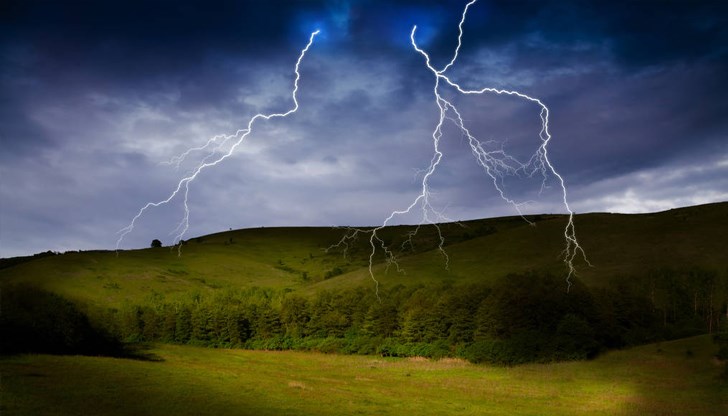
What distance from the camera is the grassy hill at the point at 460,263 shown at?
121 meters

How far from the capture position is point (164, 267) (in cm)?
Answer: 16488

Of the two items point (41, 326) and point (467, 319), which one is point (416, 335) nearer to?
point (467, 319)

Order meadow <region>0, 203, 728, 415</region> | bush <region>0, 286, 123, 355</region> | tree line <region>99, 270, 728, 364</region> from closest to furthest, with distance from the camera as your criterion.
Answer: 1. meadow <region>0, 203, 728, 415</region>
2. bush <region>0, 286, 123, 355</region>
3. tree line <region>99, 270, 728, 364</region>

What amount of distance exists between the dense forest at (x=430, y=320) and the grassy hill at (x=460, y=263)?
50.1 feet

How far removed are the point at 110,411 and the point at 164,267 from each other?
143 meters

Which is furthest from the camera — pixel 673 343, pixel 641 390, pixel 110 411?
pixel 673 343

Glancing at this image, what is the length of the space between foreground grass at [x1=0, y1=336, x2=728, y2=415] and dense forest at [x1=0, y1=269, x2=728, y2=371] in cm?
468

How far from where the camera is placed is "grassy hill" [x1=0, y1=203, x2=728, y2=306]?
12106 cm

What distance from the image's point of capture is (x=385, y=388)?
46.0 m

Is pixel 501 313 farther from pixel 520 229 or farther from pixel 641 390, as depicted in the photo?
pixel 520 229

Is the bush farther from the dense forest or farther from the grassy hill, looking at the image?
the grassy hill

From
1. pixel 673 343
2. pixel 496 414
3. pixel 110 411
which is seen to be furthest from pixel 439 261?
pixel 110 411

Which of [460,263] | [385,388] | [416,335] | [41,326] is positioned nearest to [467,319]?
[416,335]

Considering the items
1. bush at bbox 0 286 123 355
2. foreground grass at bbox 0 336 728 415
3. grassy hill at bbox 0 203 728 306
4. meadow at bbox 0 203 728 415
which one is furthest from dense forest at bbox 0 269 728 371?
grassy hill at bbox 0 203 728 306
